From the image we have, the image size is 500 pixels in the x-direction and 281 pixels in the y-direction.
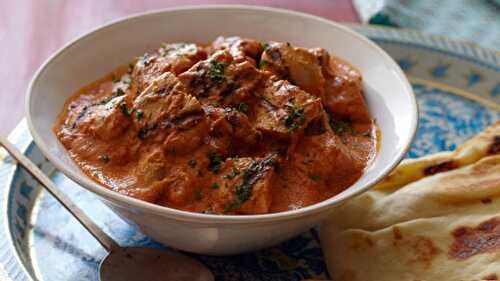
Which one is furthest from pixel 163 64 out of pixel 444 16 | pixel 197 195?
pixel 444 16

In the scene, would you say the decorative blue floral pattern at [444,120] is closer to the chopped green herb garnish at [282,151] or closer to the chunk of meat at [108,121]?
the chopped green herb garnish at [282,151]

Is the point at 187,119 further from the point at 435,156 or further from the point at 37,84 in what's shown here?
the point at 435,156

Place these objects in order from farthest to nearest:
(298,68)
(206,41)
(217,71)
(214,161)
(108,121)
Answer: (206,41)
(298,68)
(217,71)
(108,121)
(214,161)

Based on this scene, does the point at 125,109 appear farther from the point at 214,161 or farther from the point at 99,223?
the point at 99,223

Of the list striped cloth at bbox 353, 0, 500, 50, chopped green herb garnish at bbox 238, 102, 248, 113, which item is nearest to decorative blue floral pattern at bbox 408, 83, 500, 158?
striped cloth at bbox 353, 0, 500, 50

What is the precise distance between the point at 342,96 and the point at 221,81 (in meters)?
0.62

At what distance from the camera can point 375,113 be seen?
3133 mm

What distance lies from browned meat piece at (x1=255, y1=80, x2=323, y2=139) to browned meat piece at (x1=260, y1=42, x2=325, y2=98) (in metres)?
0.12

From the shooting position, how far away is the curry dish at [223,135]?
2.51 meters

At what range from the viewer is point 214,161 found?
2.57 m

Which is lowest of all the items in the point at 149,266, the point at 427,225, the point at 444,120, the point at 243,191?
the point at 444,120

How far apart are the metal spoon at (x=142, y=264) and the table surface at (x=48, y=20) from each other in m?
1.95

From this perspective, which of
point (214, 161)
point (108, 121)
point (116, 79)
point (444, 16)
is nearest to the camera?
point (214, 161)

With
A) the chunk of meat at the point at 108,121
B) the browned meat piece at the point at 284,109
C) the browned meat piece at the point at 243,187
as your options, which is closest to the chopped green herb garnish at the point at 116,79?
the chunk of meat at the point at 108,121
